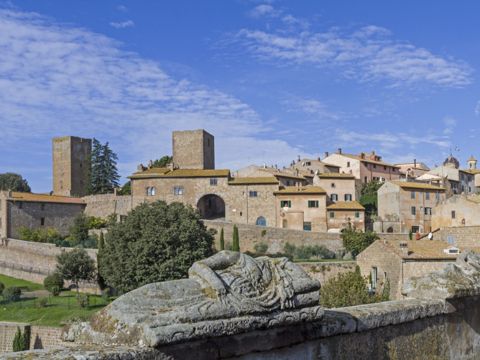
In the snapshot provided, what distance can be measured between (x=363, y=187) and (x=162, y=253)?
46.0m

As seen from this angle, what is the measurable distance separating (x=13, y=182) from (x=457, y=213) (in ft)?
235

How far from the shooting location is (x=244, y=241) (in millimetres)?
58500

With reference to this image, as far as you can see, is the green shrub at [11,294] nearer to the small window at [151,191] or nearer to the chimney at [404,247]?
the chimney at [404,247]

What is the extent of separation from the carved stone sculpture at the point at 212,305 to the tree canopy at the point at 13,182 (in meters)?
99.3

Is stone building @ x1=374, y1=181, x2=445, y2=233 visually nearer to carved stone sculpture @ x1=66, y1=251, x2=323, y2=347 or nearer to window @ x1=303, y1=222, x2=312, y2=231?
window @ x1=303, y1=222, x2=312, y2=231

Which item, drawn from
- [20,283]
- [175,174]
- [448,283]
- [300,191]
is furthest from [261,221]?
[448,283]

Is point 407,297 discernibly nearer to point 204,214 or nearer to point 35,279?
point 35,279

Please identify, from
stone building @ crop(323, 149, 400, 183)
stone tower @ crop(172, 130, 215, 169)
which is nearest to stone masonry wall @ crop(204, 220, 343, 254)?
stone tower @ crop(172, 130, 215, 169)

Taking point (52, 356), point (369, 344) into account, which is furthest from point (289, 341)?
point (52, 356)

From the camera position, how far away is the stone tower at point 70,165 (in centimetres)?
8906

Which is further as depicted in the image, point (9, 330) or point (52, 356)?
point (9, 330)

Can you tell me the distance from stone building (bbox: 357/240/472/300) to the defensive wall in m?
23.8

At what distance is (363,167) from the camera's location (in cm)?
8238

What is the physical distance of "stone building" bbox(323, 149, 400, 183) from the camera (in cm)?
8219
